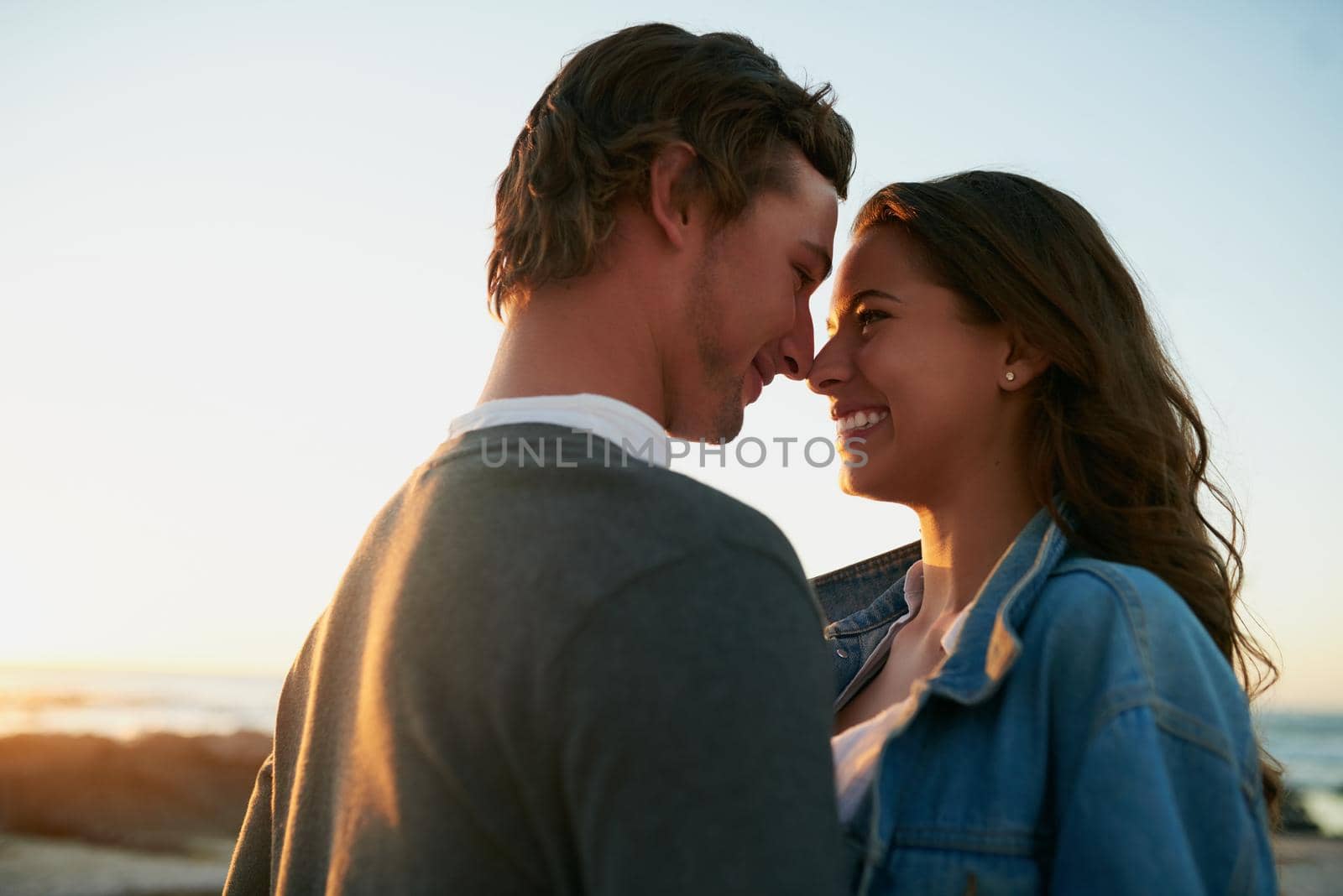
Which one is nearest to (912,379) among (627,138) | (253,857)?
(627,138)

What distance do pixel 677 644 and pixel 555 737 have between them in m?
0.19

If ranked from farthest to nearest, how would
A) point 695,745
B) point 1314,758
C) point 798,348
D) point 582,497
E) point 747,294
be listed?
point 1314,758
point 798,348
point 747,294
point 582,497
point 695,745

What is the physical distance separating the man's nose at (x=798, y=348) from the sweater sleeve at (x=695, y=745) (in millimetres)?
1521

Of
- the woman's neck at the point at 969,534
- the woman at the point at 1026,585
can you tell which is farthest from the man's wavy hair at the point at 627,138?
the woman's neck at the point at 969,534

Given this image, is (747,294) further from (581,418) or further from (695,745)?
(695,745)

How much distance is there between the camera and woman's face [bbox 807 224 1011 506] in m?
2.70

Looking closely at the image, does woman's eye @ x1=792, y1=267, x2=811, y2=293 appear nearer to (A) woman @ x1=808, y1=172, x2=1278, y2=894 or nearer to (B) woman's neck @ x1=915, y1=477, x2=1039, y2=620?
(A) woman @ x1=808, y1=172, x2=1278, y2=894

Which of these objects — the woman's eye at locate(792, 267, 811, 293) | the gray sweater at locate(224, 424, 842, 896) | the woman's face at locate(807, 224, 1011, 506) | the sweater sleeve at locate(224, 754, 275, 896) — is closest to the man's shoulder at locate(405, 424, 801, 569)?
the gray sweater at locate(224, 424, 842, 896)

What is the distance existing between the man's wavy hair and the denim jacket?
1118 millimetres

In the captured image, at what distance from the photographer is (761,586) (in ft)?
4.51

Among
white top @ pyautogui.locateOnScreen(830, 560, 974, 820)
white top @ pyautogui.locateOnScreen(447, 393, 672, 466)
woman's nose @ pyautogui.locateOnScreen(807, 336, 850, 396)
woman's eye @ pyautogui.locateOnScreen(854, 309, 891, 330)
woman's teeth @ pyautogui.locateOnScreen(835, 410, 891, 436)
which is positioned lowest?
white top @ pyautogui.locateOnScreen(830, 560, 974, 820)

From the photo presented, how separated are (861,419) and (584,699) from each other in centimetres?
177

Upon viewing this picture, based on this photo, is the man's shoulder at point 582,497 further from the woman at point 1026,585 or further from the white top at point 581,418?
the woman at point 1026,585

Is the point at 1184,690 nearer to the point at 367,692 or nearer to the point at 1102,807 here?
the point at 1102,807
